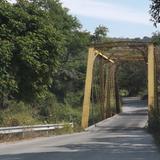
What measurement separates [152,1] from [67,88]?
62.5 metres

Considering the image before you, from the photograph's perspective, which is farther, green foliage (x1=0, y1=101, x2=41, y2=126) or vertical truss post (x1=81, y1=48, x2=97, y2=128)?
vertical truss post (x1=81, y1=48, x2=97, y2=128)

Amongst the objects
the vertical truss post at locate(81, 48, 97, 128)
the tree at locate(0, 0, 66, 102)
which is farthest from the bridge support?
the tree at locate(0, 0, 66, 102)

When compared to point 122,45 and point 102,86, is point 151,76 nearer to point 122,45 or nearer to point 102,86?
point 122,45

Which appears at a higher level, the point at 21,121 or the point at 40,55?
the point at 40,55

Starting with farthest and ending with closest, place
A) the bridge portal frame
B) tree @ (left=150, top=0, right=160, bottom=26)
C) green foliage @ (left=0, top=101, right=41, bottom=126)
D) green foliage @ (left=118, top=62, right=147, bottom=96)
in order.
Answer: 1. green foliage @ (left=118, top=62, right=147, bottom=96)
2. the bridge portal frame
3. green foliage @ (left=0, top=101, right=41, bottom=126)
4. tree @ (left=150, top=0, right=160, bottom=26)

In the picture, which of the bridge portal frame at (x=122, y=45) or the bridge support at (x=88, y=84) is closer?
the bridge portal frame at (x=122, y=45)

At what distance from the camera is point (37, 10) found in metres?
37.6

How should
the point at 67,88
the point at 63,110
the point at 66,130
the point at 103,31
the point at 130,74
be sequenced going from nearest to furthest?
the point at 66,130 < the point at 63,110 < the point at 67,88 < the point at 103,31 < the point at 130,74

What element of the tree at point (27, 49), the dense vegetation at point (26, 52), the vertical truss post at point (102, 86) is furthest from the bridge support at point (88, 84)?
the tree at point (27, 49)

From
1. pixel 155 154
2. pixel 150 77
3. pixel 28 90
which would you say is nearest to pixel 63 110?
pixel 150 77

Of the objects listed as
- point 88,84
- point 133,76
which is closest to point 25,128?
point 88,84

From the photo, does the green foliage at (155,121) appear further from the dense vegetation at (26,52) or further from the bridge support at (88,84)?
the bridge support at (88,84)

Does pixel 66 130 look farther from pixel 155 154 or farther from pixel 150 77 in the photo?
pixel 155 154

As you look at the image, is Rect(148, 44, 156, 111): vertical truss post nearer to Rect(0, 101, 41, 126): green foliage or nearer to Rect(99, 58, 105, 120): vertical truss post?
Rect(99, 58, 105, 120): vertical truss post
